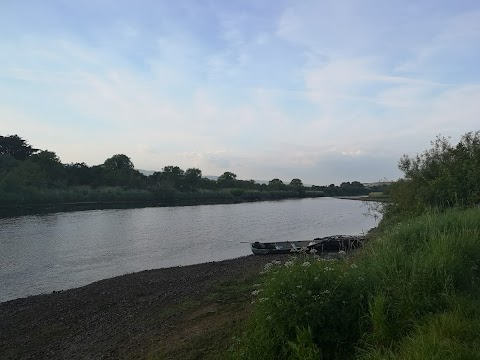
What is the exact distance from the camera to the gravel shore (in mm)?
9625

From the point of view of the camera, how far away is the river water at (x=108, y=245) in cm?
2200

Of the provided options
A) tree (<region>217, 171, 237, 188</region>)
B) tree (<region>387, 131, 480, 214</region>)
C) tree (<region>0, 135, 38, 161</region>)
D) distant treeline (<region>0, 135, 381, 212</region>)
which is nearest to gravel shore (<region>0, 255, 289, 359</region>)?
tree (<region>387, 131, 480, 214</region>)

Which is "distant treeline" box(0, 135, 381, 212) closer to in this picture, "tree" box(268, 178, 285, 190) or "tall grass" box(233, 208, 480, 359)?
"tree" box(268, 178, 285, 190)

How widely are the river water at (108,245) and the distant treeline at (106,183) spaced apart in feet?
93.1

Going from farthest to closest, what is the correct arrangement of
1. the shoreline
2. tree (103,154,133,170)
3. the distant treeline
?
tree (103,154,133,170)
the distant treeline
the shoreline

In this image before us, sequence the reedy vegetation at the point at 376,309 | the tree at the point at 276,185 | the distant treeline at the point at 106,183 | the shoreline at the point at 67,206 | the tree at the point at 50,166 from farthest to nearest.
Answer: the tree at the point at 276,185 < the tree at the point at 50,166 < the distant treeline at the point at 106,183 < the shoreline at the point at 67,206 < the reedy vegetation at the point at 376,309

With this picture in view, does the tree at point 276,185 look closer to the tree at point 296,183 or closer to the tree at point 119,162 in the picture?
the tree at point 296,183

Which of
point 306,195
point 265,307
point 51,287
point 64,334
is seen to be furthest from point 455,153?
point 306,195

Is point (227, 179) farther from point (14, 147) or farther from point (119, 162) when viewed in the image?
point (14, 147)

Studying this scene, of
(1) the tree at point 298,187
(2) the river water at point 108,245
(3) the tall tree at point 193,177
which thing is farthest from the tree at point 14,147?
(1) the tree at point 298,187

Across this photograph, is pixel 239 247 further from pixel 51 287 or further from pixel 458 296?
pixel 458 296

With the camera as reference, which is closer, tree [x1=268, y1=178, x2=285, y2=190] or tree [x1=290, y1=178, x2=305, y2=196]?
tree [x1=268, y1=178, x2=285, y2=190]

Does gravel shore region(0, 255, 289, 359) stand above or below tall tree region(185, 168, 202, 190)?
below

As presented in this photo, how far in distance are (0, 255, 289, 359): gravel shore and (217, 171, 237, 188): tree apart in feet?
374
